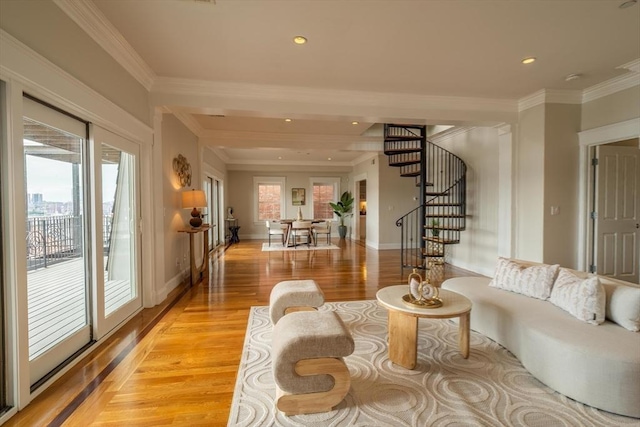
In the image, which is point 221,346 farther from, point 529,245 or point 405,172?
point 405,172

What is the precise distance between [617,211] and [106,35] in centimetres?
652

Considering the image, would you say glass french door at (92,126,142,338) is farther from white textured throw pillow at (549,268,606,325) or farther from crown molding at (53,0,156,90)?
white textured throw pillow at (549,268,606,325)

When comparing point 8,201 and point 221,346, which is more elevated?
point 8,201

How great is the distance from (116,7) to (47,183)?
1.43 meters

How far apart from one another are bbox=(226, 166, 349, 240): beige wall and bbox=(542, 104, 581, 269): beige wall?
7150 millimetres

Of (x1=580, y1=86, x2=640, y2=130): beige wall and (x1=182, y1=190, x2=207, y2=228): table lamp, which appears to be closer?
(x1=580, y1=86, x2=640, y2=130): beige wall

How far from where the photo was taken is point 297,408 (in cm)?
173

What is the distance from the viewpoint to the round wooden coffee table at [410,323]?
7.11 feet

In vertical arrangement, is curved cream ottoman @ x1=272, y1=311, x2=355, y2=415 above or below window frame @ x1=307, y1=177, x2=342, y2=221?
below

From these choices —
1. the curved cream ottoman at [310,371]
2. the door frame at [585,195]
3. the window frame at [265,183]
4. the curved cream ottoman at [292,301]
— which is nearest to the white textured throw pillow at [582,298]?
the curved cream ottoman at [310,371]

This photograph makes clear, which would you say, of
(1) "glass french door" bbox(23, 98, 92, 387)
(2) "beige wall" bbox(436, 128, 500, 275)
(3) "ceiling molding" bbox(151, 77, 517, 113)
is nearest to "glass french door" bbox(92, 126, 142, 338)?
(1) "glass french door" bbox(23, 98, 92, 387)

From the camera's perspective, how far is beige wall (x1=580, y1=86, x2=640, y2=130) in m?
3.57

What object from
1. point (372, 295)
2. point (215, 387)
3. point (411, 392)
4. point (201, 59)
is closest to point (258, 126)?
point (201, 59)

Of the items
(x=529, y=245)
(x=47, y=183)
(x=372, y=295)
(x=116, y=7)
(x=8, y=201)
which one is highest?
(x=116, y=7)
